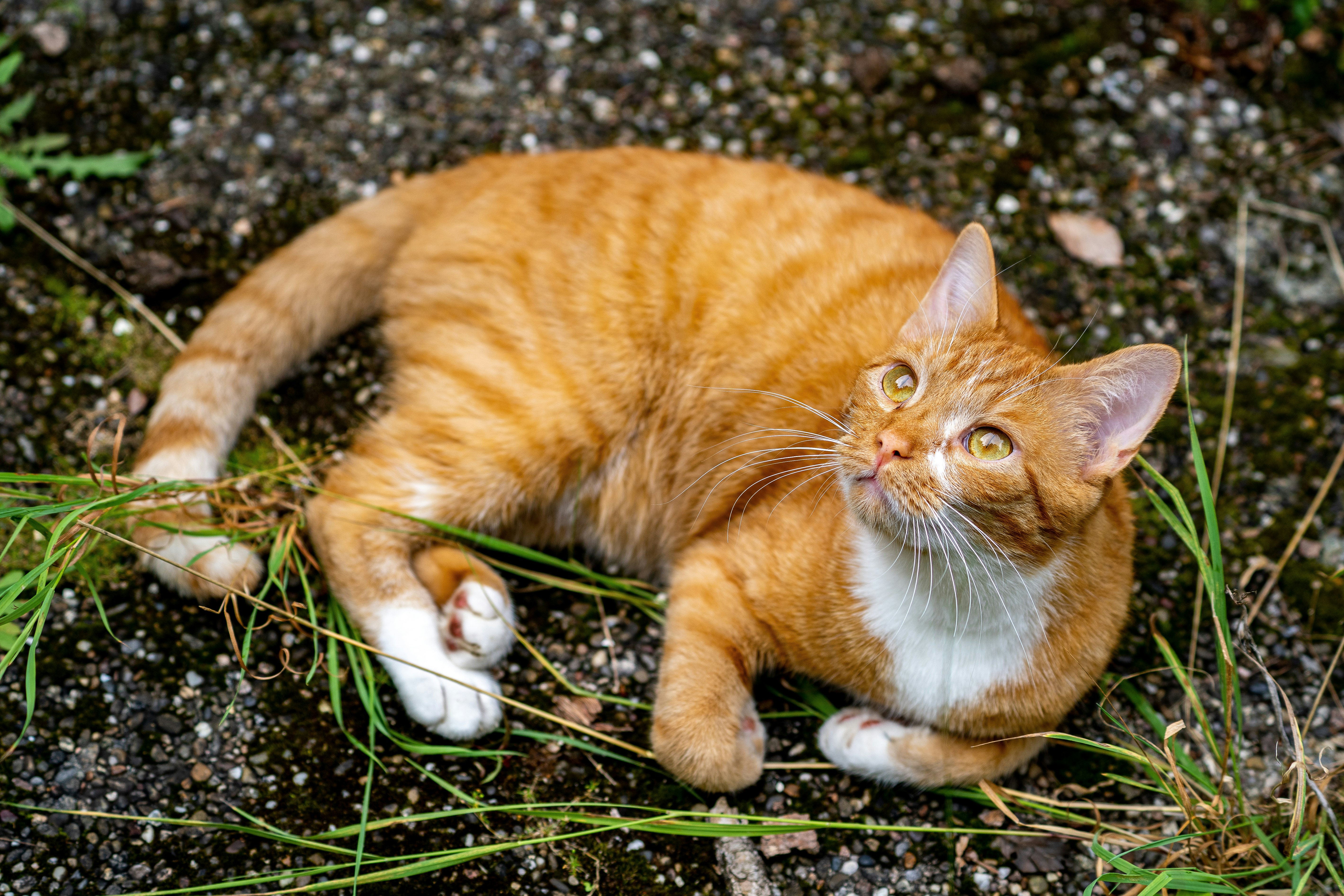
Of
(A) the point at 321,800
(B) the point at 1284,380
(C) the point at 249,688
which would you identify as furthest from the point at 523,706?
(B) the point at 1284,380

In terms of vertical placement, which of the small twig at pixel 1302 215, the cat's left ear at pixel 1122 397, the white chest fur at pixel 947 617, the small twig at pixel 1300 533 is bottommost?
the small twig at pixel 1300 533

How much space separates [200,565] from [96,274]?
1290mm

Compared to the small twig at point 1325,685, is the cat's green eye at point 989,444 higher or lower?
higher

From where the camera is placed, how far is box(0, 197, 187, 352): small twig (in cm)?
339

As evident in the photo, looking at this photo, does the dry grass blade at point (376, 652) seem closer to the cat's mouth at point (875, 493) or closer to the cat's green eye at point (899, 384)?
the cat's mouth at point (875, 493)

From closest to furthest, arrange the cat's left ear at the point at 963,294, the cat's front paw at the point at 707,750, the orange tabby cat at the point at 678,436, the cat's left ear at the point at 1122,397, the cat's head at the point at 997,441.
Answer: the cat's left ear at the point at 1122,397 < the cat's head at the point at 997,441 < the cat's left ear at the point at 963,294 < the orange tabby cat at the point at 678,436 < the cat's front paw at the point at 707,750

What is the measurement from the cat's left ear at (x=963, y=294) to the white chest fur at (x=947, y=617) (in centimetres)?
52

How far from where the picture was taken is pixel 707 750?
2637 millimetres

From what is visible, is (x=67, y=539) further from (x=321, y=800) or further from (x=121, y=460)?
(x=321, y=800)

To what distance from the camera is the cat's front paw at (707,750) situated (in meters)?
2.64

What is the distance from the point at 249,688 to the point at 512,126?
2.29 m

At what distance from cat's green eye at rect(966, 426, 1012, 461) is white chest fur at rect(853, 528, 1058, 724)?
0.66 feet

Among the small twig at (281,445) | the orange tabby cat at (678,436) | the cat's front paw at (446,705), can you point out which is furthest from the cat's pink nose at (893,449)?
the small twig at (281,445)

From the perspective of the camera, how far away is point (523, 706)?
2.86 metres
